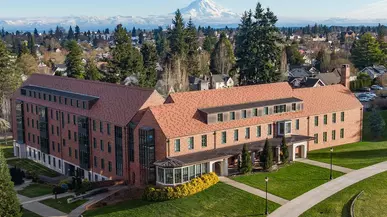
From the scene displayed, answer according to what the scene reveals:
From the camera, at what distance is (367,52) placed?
419 ft

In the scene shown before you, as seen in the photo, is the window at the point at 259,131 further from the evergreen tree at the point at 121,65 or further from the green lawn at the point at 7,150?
the green lawn at the point at 7,150

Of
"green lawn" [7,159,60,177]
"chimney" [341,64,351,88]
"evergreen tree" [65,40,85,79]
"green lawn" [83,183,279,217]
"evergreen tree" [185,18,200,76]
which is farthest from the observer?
"evergreen tree" [185,18,200,76]

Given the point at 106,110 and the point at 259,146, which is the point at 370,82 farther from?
the point at 106,110

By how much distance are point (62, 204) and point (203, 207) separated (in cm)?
1577

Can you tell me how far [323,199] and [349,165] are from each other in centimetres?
1145

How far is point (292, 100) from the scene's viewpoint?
189 feet

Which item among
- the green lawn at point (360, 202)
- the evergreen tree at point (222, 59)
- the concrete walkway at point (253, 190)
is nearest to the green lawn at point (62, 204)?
the concrete walkway at point (253, 190)

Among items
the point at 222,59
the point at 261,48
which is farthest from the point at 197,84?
the point at 261,48

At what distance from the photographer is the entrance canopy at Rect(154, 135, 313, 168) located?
4553 centimetres

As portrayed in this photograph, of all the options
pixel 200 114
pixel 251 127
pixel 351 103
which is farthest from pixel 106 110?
pixel 351 103

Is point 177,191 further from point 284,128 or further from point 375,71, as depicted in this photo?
point 375,71

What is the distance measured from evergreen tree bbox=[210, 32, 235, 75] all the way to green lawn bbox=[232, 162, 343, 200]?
73.0 m

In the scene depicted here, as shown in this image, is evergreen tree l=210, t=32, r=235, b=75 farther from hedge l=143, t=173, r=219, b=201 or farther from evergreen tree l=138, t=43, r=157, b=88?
hedge l=143, t=173, r=219, b=201

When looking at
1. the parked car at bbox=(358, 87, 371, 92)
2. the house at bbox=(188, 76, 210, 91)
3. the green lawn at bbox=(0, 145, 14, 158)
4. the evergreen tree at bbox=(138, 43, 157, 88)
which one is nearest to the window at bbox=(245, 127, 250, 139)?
the evergreen tree at bbox=(138, 43, 157, 88)
